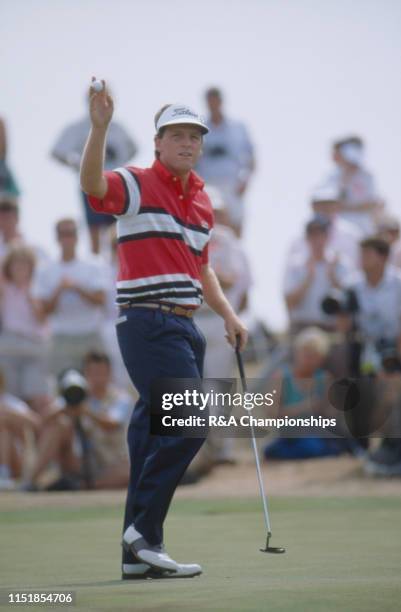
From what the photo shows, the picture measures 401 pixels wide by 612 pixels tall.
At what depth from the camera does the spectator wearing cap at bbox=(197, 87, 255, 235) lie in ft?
51.4

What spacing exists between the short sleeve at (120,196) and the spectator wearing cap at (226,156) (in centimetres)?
944

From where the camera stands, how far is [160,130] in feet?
21.2

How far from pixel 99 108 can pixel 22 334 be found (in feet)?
24.2

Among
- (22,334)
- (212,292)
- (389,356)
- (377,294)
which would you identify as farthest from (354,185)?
(212,292)

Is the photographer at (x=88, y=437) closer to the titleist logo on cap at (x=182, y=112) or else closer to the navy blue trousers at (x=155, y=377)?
the navy blue trousers at (x=155, y=377)

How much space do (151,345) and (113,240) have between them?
7.20 m

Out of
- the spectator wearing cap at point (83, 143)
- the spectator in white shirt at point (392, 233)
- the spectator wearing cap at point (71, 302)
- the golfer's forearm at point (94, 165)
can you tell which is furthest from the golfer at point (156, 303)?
the spectator wearing cap at point (83, 143)

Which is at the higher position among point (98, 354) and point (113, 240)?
point (113, 240)

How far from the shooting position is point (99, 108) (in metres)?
5.94

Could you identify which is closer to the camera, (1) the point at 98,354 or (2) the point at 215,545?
(2) the point at 215,545

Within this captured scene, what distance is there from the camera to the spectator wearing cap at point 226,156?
51.4 ft

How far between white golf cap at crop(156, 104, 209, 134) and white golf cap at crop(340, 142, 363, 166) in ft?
30.8

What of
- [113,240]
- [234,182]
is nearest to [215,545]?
[113,240]

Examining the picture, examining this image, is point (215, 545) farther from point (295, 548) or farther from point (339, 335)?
point (339, 335)
